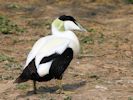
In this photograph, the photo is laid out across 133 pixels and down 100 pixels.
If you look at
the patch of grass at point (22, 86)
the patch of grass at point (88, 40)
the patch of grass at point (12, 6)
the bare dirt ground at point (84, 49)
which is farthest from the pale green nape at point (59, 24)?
the patch of grass at point (12, 6)

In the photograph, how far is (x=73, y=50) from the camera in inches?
318

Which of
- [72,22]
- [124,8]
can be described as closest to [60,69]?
[72,22]

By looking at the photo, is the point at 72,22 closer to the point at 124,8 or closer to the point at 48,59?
the point at 48,59

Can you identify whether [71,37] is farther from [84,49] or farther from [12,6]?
[12,6]

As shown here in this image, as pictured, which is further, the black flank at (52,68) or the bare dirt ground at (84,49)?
the bare dirt ground at (84,49)

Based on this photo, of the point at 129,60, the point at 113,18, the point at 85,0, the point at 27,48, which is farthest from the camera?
the point at 85,0

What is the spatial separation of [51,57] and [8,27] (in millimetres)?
5375

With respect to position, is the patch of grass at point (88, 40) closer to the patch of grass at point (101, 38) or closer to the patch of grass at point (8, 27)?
the patch of grass at point (101, 38)

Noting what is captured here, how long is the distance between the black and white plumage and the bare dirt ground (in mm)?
362

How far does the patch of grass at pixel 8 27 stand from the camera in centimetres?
1268

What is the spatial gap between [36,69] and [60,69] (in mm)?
409

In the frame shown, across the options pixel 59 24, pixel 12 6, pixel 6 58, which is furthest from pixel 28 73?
pixel 12 6

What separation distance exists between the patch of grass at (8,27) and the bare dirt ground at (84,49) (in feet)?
0.48

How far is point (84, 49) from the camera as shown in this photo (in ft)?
37.2
